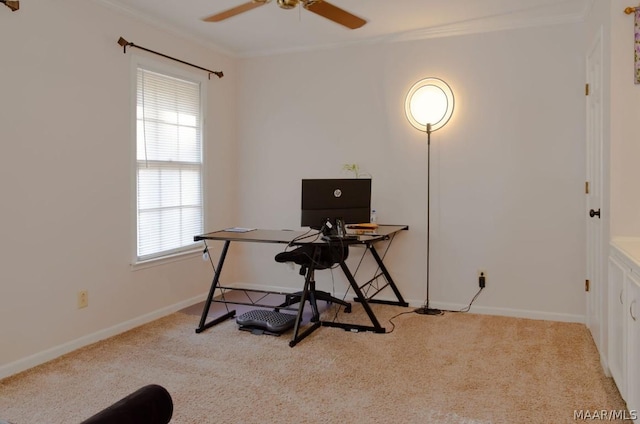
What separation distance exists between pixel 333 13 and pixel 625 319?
2147 millimetres

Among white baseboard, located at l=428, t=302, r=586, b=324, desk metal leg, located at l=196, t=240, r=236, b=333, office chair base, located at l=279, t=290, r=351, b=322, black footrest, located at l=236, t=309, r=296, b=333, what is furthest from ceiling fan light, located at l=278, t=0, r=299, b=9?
white baseboard, located at l=428, t=302, r=586, b=324

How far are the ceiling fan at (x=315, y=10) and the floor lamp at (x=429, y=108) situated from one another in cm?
145

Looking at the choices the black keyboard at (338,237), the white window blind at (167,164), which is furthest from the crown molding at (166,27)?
the black keyboard at (338,237)

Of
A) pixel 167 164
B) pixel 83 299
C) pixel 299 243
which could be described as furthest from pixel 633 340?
pixel 167 164

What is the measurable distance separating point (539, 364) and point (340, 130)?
2.61m

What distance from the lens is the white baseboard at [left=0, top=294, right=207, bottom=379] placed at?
2779mm

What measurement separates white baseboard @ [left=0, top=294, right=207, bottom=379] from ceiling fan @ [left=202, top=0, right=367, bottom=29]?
232 cm

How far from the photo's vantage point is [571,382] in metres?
2.59

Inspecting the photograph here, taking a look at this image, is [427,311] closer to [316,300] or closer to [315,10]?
[316,300]

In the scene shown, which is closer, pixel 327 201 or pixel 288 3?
pixel 288 3

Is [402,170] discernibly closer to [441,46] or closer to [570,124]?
[441,46]

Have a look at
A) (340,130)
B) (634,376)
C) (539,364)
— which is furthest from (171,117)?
(634,376)

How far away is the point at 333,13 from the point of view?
2.61m

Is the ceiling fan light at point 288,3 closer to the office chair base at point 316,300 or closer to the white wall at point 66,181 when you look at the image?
the white wall at point 66,181
